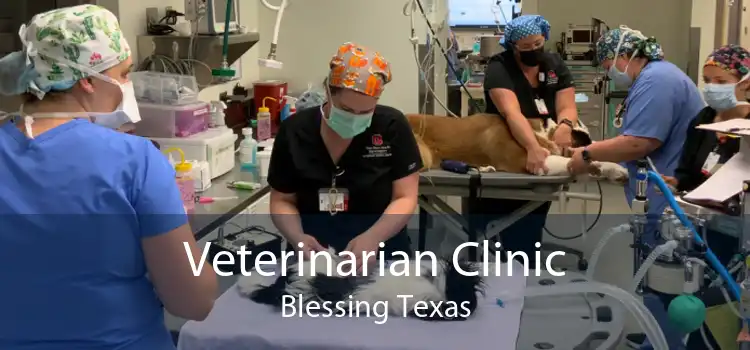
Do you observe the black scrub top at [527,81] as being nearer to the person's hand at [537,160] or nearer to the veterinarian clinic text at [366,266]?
the person's hand at [537,160]

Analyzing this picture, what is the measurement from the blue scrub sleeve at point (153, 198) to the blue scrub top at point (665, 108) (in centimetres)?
214

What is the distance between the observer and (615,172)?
3238 mm

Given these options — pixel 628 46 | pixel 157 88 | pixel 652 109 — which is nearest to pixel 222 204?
pixel 157 88

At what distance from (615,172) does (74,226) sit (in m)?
2.52

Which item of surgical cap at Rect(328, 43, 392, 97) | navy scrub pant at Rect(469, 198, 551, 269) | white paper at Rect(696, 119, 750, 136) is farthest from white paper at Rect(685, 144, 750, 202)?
navy scrub pant at Rect(469, 198, 551, 269)

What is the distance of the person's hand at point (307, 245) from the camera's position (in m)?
1.93

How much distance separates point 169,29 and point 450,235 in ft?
5.82

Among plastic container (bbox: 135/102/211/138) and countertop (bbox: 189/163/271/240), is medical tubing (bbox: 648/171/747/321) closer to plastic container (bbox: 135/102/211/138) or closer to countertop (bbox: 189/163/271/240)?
countertop (bbox: 189/163/271/240)

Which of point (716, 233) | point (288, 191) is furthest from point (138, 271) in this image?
point (716, 233)

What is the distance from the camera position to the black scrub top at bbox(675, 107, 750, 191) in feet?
8.14

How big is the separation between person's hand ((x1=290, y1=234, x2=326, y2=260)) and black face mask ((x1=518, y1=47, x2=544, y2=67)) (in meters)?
1.67

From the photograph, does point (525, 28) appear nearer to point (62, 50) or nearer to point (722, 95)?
point (722, 95)

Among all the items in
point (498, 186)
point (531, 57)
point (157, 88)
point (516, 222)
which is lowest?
point (516, 222)

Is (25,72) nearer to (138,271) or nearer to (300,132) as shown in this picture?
(138,271)
